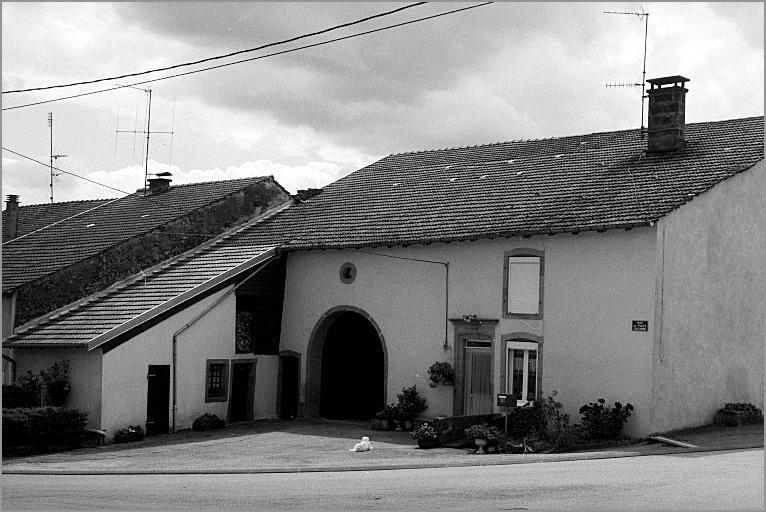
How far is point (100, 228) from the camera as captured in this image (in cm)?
3584

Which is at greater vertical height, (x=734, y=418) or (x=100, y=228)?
(x=100, y=228)

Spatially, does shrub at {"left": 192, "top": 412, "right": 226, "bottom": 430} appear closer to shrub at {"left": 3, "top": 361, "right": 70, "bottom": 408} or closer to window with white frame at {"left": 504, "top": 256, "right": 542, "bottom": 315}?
shrub at {"left": 3, "top": 361, "right": 70, "bottom": 408}

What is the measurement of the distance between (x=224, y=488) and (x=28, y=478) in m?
5.12

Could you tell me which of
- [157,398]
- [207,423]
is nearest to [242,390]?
[207,423]

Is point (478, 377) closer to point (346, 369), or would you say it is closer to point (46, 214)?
point (346, 369)

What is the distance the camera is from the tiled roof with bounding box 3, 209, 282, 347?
28.0 metres

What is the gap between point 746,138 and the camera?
27.4 m

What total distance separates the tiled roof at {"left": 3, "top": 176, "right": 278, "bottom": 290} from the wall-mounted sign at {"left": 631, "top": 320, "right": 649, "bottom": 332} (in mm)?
15730

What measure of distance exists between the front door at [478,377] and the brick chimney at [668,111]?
688 cm

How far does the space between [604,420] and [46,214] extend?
26.8m

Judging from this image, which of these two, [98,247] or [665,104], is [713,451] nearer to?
[665,104]

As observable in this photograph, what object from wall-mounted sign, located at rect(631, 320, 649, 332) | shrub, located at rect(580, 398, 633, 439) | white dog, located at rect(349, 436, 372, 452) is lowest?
white dog, located at rect(349, 436, 372, 452)

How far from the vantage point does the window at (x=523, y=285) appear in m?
26.1

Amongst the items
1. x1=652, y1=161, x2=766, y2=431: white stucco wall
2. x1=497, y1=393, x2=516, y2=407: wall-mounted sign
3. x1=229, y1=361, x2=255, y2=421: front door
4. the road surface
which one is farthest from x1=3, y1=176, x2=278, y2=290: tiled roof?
x1=652, y1=161, x2=766, y2=431: white stucco wall
